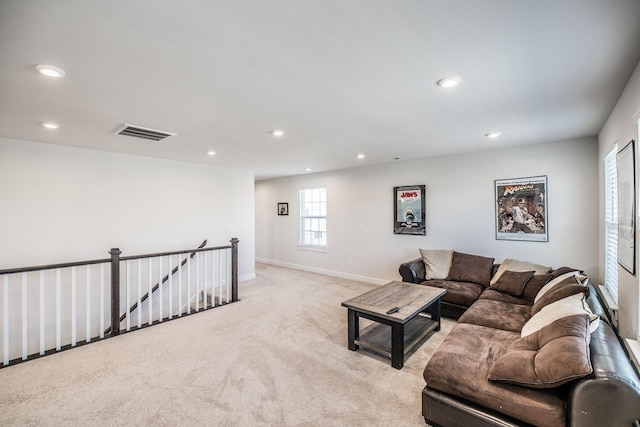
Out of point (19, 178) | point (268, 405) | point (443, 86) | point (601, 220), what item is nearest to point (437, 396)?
point (268, 405)

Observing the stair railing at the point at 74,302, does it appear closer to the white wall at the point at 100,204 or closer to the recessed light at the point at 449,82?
the white wall at the point at 100,204

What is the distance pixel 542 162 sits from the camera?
3.89 meters

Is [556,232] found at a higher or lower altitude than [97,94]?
lower

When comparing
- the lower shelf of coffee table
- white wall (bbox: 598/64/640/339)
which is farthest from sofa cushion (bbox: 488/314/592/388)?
the lower shelf of coffee table

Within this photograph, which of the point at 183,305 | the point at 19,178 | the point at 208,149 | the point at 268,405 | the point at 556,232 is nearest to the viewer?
the point at 268,405

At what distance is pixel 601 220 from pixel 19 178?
281 inches

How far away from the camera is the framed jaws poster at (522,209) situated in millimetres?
3883

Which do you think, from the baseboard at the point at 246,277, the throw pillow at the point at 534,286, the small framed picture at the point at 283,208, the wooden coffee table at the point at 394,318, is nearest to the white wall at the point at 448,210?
the small framed picture at the point at 283,208

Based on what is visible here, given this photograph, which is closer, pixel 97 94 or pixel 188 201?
pixel 97 94

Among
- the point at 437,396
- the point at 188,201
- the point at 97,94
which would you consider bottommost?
the point at 437,396

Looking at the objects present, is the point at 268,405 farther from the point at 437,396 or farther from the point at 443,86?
the point at 443,86

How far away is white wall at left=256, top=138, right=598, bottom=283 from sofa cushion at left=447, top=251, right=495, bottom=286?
33 centimetres

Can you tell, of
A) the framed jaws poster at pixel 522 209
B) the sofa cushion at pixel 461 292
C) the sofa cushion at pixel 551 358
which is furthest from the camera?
the framed jaws poster at pixel 522 209

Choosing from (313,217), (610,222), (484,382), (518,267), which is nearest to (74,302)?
(484,382)
